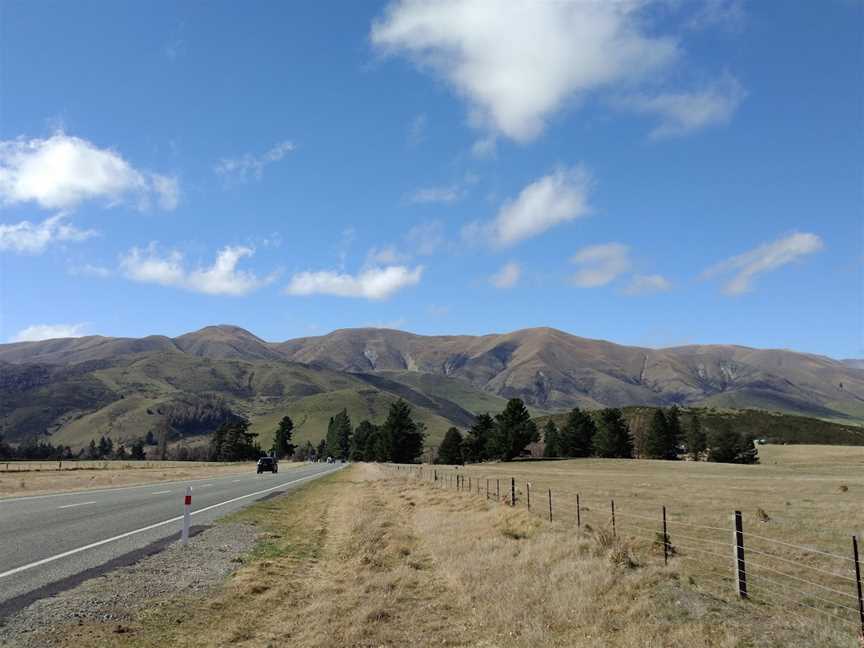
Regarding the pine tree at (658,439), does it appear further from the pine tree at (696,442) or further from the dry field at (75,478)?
the dry field at (75,478)

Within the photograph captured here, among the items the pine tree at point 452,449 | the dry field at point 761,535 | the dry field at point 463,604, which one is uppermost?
the dry field at point 463,604

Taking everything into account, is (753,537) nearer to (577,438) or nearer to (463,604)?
(463,604)

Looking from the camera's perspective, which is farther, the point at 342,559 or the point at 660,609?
the point at 342,559

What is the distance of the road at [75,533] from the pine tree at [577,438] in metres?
105

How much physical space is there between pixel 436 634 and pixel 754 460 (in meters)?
120

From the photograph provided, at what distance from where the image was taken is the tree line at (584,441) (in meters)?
116

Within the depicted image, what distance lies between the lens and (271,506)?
27.7 metres

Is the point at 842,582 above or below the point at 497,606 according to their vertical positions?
below

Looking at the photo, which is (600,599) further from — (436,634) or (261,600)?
(261,600)

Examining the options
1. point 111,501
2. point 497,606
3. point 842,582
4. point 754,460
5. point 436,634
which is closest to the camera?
point 436,634

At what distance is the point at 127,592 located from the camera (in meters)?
10.5

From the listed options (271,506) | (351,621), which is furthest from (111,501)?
(351,621)

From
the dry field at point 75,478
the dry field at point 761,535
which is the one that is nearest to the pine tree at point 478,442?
the dry field at point 75,478

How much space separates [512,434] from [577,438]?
19827 millimetres
